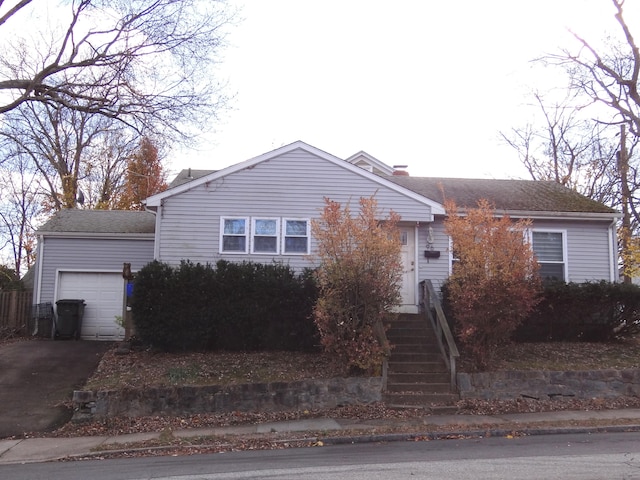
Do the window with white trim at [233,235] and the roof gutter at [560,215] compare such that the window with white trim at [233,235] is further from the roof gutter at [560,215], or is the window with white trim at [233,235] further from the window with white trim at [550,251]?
the window with white trim at [550,251]

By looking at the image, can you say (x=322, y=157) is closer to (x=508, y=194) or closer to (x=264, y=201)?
(x=264, y=201)

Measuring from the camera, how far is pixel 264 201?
14.1m

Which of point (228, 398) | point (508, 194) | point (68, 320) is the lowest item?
point (228, 398)

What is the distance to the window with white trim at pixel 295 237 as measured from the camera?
1405cm

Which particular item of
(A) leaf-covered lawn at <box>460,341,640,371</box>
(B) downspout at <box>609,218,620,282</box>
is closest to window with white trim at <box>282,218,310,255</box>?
(A) leaf-covered lawn at <box>460,341,640,371</box>

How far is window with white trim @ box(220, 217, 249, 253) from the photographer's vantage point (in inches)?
549

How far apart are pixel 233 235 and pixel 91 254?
19.5ft

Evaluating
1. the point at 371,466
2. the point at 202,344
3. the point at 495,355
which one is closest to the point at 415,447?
the point at 371,466

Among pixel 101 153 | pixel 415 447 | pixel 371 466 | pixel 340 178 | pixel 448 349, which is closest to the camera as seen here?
pixel 371 466

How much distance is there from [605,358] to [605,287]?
1895mm

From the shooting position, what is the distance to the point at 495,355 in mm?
11609

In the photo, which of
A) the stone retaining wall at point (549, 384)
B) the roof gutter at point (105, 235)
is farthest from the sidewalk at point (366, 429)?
the roof gutter at point (105, 235)

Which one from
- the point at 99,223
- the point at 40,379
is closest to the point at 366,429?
the point at 40,379

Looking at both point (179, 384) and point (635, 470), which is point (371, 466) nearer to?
point (635, 470)
